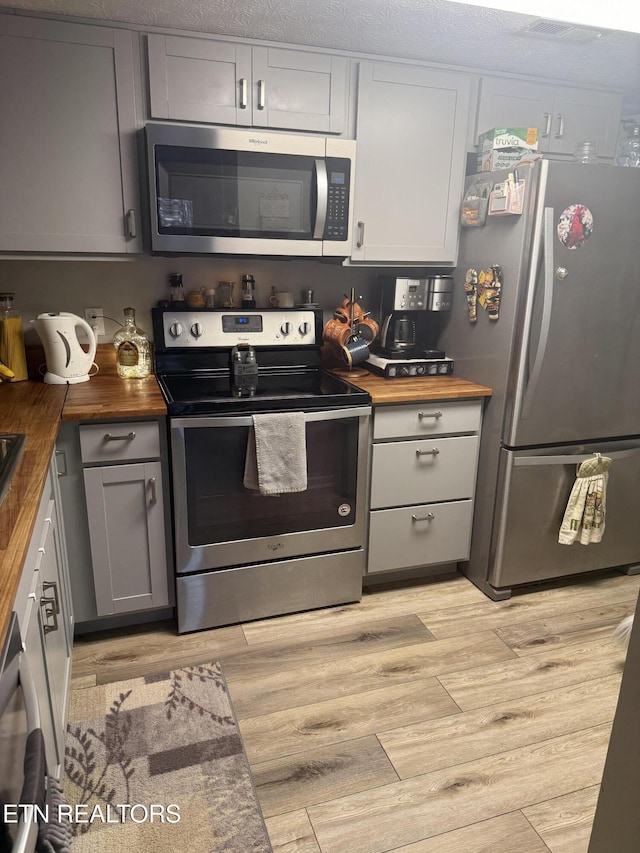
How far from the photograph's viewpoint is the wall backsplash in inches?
97.8

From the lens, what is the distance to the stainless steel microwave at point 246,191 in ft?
7.18

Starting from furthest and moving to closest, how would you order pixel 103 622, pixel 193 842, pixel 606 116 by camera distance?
1. pixel 606 116
2. pixel 103 622
3. pixel 193 842

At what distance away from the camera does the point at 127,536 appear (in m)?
2.18

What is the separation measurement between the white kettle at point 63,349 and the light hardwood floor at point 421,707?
101 cm

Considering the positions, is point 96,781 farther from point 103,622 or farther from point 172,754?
point 103,622

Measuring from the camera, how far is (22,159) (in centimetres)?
211

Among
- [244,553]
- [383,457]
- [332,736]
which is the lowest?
[332,736]

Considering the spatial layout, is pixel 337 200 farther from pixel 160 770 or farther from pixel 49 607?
pixel 160 770

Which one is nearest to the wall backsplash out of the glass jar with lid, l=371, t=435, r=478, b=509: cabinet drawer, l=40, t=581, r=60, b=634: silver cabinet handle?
l=371, t=435, r=478, b=509: cabinet drawer

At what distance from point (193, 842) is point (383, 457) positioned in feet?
4.74

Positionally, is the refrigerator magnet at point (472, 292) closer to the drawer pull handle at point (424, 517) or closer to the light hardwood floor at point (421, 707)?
the drawer pull handle at point (424, 517)

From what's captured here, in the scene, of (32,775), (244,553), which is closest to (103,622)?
(244,553)

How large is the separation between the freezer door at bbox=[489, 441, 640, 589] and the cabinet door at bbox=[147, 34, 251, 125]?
→ 1712mm

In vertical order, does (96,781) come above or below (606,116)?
below
